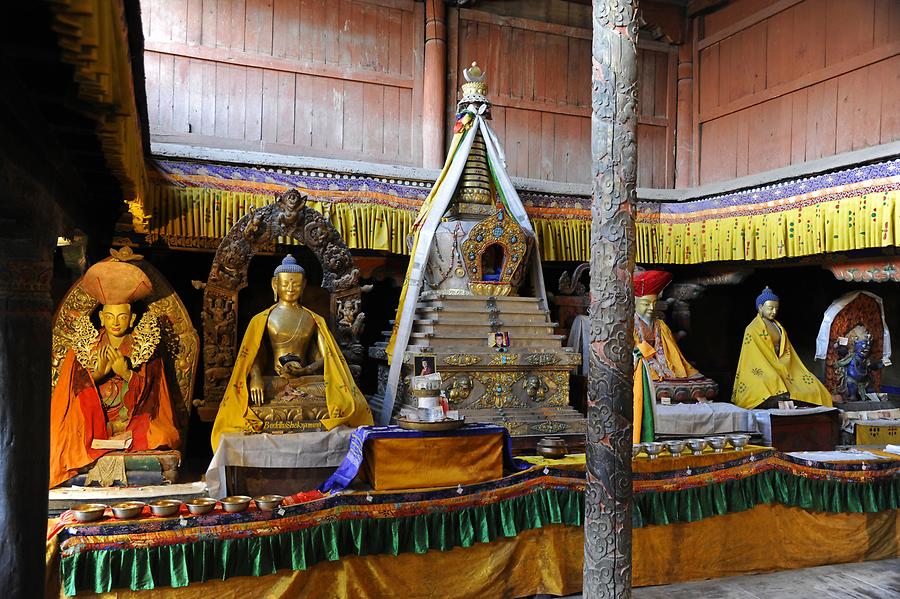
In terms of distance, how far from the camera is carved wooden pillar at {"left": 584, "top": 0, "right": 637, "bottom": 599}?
10.2ft

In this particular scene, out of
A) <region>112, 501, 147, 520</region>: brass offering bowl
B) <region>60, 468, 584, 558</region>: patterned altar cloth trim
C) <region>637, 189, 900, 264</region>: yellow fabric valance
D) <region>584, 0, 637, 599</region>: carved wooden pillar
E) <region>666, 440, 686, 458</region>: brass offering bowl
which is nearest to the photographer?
<region>584, 0, 637, 599</region>: carved wooden pillar

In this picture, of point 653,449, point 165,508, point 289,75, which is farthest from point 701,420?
point 289,75

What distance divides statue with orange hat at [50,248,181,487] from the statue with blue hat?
5156mm

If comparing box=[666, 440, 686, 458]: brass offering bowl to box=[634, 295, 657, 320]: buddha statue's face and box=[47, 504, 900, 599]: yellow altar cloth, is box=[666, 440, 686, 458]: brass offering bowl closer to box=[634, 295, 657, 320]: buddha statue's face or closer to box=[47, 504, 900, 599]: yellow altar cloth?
box=[47, 504, 900, 599]: yellow altar cloth

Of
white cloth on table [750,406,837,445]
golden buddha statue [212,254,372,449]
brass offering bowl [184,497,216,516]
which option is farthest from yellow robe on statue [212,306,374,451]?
white cloth on table [750,406,837,445]

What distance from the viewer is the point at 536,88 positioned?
789 cm

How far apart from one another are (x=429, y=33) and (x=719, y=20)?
10.9 feet

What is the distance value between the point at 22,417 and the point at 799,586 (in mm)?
4352

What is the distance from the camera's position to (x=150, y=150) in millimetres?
5969

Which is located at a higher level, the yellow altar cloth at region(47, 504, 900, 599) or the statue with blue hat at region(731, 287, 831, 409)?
the statue with blue hat at region(731, 287, 831, 409)

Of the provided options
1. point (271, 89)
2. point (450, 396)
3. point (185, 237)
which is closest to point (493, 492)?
point (450, 396)

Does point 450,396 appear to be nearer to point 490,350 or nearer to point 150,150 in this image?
point 490,350

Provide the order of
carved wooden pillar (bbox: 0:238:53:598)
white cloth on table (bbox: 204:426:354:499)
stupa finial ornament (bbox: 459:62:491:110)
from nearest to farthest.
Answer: carved wooden pillar (bbox: 0:238:53:598) → white cloth on table (bbox: 204:426:354:499) → stupa finial ornament (bbox: 459:62:491:110)

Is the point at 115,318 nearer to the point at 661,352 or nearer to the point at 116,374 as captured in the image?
the point at 116,374
